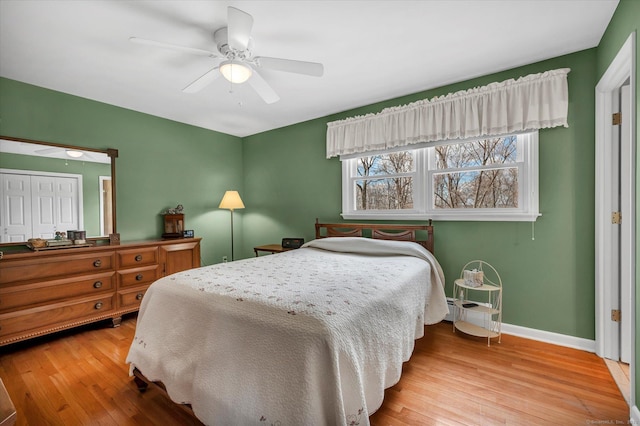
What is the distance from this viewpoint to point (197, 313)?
1.58 metres

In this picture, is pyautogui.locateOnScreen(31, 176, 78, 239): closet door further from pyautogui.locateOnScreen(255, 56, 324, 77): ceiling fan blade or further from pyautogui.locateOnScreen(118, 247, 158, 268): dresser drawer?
pyautogui.locateOnScreen(255, 56, 324, 77): ceiling fan blade

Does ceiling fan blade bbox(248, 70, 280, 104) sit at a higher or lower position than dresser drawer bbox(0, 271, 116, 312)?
higher

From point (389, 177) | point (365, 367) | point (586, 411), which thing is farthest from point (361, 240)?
point (586, 411)

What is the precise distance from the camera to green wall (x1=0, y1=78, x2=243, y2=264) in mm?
2904

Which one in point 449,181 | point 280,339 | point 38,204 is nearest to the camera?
point 280,339

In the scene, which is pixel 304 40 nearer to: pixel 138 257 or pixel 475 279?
pixel 475 279

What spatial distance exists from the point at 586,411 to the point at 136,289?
3987mm

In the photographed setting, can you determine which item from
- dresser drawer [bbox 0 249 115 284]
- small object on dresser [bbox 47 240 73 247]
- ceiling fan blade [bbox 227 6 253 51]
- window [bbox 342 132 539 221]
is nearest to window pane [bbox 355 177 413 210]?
window [bbox 342 132 539 221]

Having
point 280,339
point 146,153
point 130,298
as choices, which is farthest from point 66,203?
point 280,339

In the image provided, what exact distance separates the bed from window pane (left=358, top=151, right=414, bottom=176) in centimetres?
150

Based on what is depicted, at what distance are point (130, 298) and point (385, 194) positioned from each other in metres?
3.21

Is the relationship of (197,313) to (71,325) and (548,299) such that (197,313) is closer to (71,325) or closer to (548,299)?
(71,325)

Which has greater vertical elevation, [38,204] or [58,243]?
[38,204]

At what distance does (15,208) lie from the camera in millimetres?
2738
